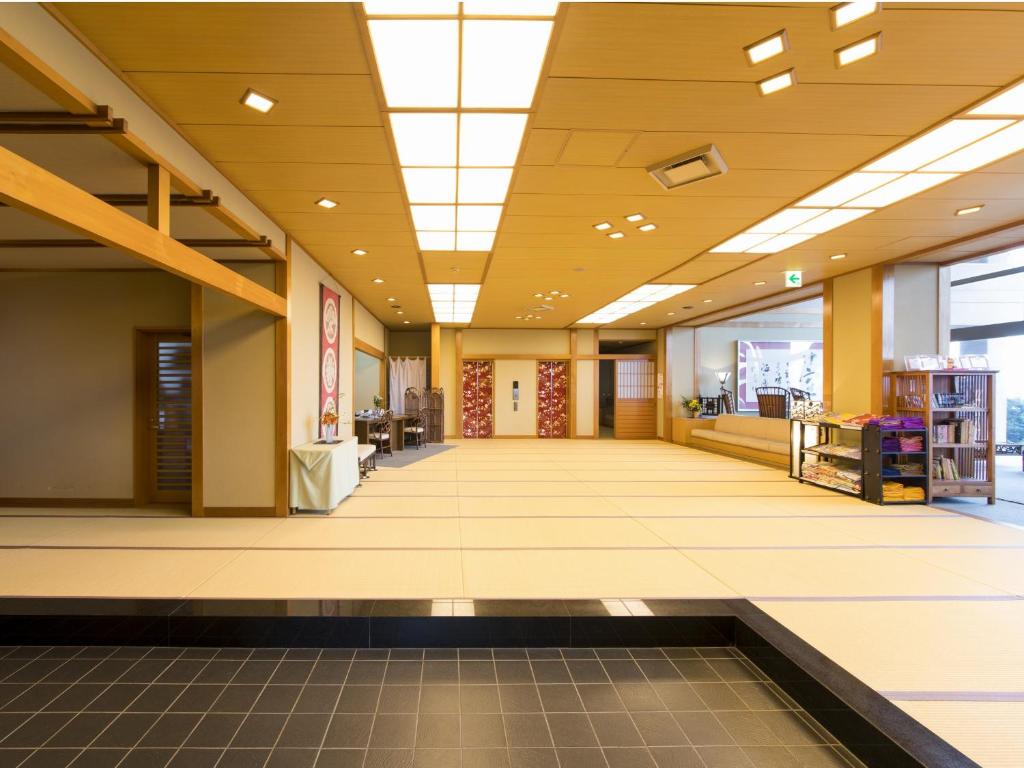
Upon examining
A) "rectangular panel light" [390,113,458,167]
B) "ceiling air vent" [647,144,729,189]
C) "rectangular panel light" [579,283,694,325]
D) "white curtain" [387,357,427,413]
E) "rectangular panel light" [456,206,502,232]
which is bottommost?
"white curtain" [387,357,427,413]

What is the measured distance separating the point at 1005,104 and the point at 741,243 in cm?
265

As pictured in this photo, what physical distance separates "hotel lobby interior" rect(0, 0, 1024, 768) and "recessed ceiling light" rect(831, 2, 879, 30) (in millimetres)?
14

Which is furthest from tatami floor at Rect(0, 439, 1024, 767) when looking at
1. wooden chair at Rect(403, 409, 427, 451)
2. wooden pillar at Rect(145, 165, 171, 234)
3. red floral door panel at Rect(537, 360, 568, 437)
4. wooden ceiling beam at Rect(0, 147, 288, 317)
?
red floral door panel at Rect(537, 360, 568, 437)

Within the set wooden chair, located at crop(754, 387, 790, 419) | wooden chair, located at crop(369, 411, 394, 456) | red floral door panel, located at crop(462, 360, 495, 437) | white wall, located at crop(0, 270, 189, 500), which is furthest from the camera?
red floral door panel, located at crop(462, 360, 495, 437)

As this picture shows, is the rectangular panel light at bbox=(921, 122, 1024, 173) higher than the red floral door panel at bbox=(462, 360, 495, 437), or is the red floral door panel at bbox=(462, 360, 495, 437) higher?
the rectangular panel light at bbox=(921, 122, 1024, 173)

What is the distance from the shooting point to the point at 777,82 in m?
2.52

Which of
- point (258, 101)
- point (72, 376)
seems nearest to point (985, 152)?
point (258, 101)

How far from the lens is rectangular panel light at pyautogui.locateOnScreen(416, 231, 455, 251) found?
5109mm

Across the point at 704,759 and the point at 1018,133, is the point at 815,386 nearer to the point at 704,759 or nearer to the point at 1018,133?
the point at 1018,133

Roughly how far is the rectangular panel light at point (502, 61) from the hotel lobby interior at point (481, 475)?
0.08ft

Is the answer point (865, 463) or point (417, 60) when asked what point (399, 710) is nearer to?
point (417, 60)

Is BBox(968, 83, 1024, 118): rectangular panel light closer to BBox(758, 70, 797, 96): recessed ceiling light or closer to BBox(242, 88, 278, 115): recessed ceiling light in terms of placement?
BBox(758, 70, 797, 96): recessed ceiling light

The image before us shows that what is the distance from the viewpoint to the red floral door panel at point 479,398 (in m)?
12.9

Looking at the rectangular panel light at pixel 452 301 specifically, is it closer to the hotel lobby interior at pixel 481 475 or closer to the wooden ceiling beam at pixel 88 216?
the hotel lobby interior at pixel 481 475
